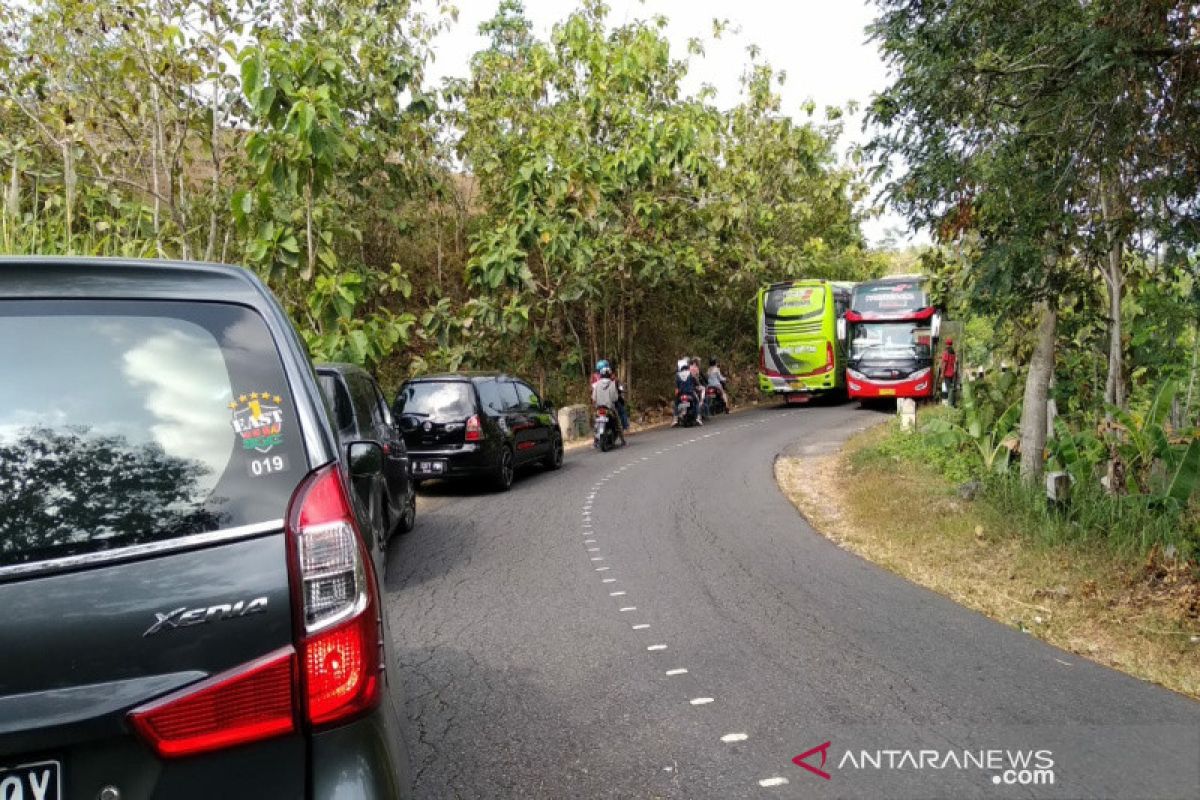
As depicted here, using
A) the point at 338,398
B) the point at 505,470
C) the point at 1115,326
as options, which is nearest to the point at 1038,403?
the point at 1115,326

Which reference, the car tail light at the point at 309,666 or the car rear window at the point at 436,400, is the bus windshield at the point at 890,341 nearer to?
the car rear window at the point at 436,400

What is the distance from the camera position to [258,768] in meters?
1.97

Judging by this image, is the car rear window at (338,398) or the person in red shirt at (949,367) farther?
the person in red shirt at (949,367)

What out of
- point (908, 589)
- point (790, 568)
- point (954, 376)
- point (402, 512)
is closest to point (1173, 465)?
point (908, 589)

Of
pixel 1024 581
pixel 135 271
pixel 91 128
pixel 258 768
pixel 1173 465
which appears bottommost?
pixel 1024 581

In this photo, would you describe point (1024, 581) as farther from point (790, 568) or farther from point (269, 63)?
point (269, 63)

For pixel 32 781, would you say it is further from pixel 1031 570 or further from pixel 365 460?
pixel 1031 570

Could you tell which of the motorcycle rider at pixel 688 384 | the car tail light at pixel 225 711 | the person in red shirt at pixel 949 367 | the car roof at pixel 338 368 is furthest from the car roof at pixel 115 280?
the person in red shirt at pixel 949 367

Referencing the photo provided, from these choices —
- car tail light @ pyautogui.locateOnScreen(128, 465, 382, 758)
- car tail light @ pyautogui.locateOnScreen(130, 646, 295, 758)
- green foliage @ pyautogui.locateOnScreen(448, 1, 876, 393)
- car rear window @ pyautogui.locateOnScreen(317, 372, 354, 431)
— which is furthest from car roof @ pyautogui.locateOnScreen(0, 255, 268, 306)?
green foliage @ pyautogui.locateOnScreen(448, 1, 876, 393)

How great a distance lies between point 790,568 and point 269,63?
8.61m

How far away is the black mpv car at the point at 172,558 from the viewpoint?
188 cm

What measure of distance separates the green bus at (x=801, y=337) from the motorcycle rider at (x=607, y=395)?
11543 mm

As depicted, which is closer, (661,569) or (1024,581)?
(1024,581)

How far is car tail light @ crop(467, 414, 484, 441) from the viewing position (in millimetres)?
12547
